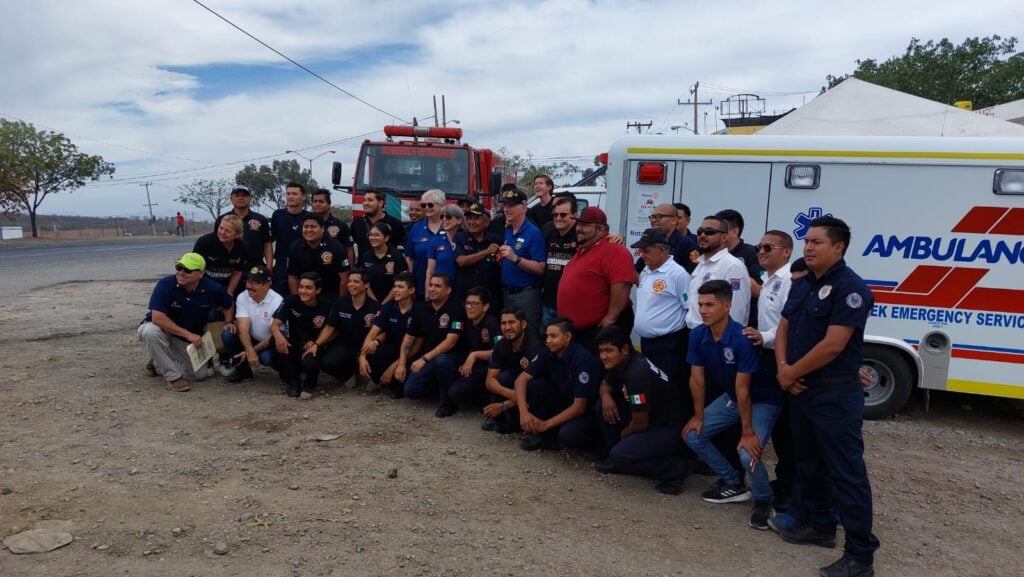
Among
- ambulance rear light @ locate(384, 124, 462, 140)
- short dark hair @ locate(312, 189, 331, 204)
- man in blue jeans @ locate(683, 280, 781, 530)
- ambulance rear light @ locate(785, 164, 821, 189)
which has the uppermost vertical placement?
A: ambulance rear light @ locate(384, 124, 462, 140)

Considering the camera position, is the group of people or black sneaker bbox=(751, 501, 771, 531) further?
black sneaker bbox=(751, 501, 771, 531)

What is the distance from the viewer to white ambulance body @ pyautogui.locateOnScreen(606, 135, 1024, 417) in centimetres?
504

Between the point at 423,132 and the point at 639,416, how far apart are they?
735cm

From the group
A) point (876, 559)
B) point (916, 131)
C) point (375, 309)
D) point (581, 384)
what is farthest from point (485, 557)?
point (916, 131)

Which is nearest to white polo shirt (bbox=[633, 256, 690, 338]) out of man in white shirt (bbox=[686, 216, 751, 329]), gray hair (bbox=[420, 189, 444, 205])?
man in white shirt (bbox=[686, 216, 751, 329])

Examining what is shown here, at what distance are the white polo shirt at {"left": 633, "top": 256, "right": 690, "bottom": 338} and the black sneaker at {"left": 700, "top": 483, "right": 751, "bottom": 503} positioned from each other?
1.05 meters

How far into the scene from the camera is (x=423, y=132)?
10375mm

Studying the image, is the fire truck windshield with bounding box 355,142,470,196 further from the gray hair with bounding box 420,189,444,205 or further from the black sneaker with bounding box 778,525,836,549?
the black sneaker with bounding box 778,525,836,549

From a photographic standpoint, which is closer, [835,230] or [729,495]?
[835,230]

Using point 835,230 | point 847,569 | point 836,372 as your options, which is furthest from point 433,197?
point 847,569

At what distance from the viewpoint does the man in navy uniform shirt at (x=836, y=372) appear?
10.2 ft

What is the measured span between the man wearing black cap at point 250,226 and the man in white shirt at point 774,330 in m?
5.24

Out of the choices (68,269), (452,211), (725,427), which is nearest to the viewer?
(725,427)

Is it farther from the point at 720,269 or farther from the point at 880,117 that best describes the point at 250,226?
the point at 880,117
